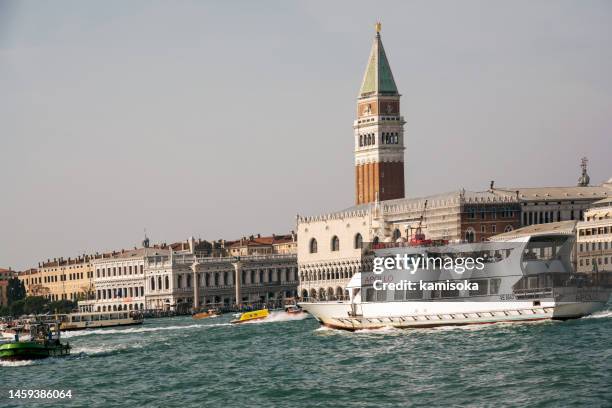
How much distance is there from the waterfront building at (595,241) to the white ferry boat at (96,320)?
38.1 m

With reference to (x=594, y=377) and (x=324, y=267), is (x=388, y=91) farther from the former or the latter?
(x=594, y=377)

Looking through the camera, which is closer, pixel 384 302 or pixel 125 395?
pixel 125 395

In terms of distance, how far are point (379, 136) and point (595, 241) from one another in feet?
112

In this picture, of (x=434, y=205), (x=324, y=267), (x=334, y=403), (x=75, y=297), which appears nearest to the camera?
(x=334, y=403)

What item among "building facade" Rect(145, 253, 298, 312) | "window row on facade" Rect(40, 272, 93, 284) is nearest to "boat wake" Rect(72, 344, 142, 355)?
"building facade" Rect(145, 253, 298, 312)

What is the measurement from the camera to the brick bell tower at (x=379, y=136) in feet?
500

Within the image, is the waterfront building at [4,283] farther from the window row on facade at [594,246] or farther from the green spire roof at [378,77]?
the window row on facade at [594,246]

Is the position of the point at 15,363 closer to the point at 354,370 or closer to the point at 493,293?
the point at 354,370

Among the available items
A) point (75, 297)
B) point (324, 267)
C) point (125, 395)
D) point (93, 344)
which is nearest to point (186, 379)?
point (125, 395)

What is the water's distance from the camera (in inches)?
1729

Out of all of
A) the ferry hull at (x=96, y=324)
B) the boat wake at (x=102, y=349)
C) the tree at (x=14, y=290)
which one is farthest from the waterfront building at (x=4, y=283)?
the boat wake at (x=102, y=349)

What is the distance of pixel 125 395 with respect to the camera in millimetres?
48125

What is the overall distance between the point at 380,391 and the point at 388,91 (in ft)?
362

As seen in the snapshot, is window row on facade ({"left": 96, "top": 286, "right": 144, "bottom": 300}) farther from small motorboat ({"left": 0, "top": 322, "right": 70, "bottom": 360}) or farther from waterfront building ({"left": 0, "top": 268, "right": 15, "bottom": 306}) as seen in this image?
small motorboat ({"left": 0, "top": 322, "right": 70, "bottom": 360})
